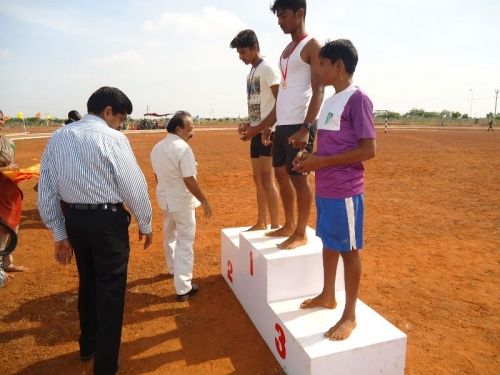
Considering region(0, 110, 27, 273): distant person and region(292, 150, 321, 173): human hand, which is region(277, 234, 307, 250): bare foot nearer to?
region(292, 150, 321, 173): human hand

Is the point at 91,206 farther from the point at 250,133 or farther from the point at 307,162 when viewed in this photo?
the point at 250,133

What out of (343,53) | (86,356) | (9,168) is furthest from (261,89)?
(9,168)

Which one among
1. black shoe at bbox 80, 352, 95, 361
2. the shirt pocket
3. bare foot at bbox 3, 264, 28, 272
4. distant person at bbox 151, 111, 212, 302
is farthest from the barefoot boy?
bare foot at bbox 3, 264, 28, 272

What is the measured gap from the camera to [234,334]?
11.0 feet

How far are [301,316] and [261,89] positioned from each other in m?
2.26

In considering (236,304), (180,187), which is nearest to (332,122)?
(180,187)

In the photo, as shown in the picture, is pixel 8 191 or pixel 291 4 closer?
pixel 291 4

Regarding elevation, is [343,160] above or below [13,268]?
above

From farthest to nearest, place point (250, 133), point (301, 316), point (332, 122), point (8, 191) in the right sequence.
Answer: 1. point (8, 191)
2. point (250, 133)
3. point (301, 316)
4. point (332, 122)

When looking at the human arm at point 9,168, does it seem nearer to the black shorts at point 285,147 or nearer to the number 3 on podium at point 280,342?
the black shorts at point 285,147

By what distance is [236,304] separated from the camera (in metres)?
3.95

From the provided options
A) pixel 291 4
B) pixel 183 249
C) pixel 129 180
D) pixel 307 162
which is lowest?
pixel 183 249

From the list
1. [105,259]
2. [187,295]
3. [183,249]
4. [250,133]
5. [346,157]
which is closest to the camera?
[346,157]

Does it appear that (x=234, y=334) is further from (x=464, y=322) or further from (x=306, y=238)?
(x=464, y=322)
